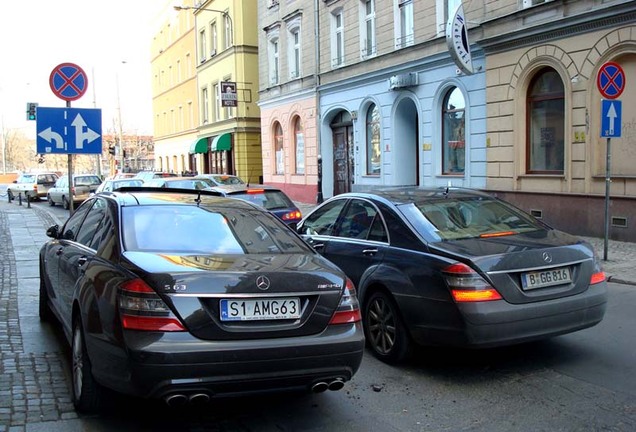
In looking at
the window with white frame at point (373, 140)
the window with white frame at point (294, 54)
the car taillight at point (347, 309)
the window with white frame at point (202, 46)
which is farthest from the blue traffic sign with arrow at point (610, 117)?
the window with white frame at point (202, 46)

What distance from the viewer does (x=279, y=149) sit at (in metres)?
29.3

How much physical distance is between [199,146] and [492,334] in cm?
A: 3647

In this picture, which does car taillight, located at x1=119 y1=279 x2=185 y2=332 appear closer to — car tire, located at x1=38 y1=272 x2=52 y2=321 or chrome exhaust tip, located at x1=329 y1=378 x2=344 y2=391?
chrome exhaust tip, located at x1=329 y1=378 x2=344 y2=391

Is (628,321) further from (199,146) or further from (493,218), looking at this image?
(199,146)

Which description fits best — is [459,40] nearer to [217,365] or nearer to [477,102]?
[477,102]

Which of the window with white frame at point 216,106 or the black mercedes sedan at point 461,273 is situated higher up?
the window with white frame at point 216,106

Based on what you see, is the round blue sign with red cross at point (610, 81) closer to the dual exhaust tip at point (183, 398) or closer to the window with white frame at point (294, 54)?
the dual exhaust tip at point (183, 398)

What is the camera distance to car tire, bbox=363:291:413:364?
17.3 feet

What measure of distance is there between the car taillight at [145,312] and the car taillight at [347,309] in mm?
1000

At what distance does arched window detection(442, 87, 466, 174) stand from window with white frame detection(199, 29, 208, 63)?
2441 cm

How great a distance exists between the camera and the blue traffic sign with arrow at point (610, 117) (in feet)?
33.2

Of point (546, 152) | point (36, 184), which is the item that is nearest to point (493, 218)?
point (546, 152)

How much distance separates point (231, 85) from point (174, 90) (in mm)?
16971

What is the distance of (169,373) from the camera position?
11.3 feet
